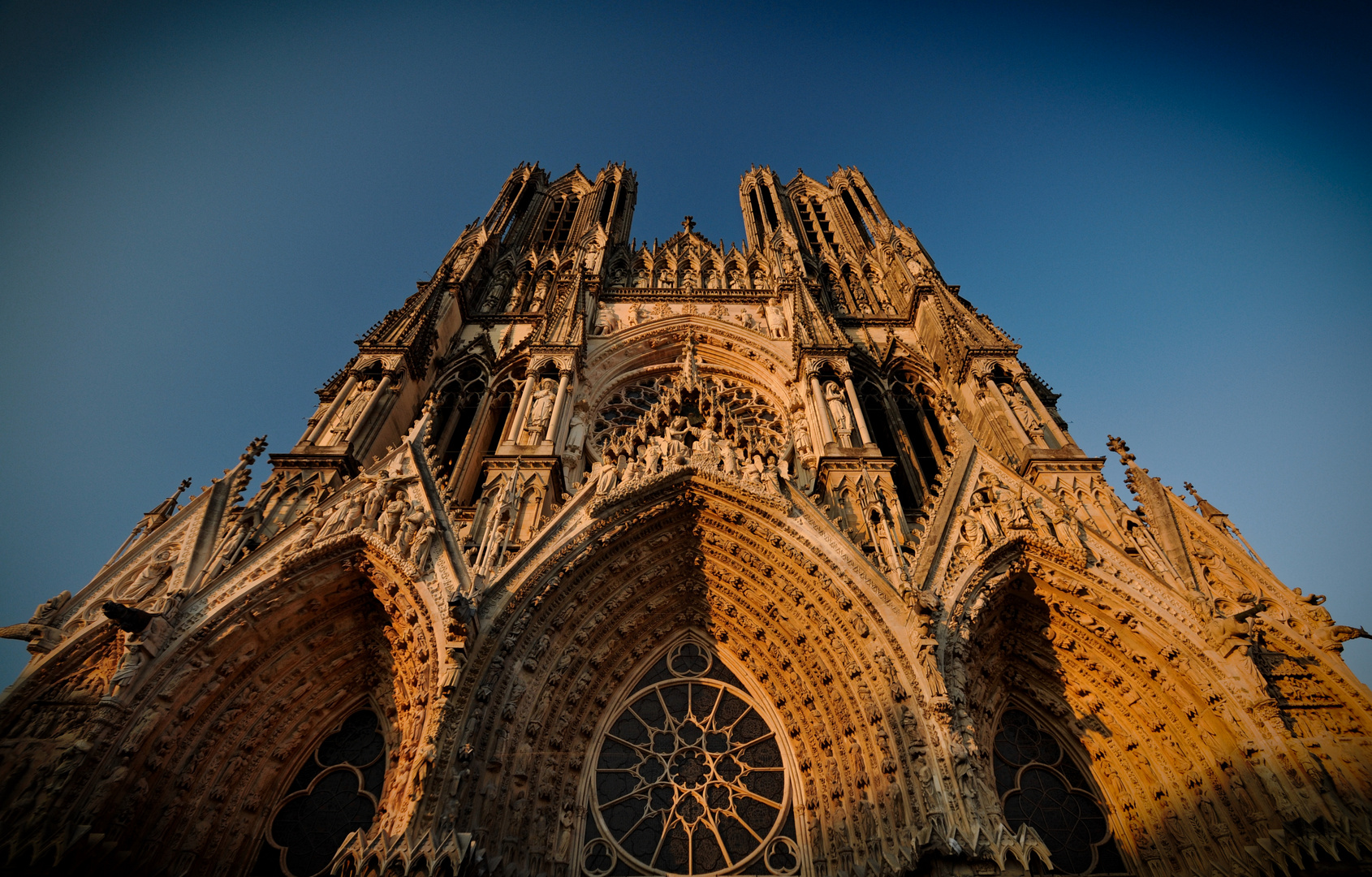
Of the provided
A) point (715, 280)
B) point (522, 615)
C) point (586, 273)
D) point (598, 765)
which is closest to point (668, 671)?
point (598, 765)

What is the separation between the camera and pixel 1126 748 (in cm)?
834

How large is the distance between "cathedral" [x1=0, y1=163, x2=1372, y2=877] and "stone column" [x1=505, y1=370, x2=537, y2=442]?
0.32m

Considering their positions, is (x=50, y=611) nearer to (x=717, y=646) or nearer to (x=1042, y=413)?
(x=717, y=646)

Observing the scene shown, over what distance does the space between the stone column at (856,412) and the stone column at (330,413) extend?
8.77 meters

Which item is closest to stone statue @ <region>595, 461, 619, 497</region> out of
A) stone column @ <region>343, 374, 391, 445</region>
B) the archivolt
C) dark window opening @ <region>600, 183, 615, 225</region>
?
the archivolt

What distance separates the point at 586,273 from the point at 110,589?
11.0m

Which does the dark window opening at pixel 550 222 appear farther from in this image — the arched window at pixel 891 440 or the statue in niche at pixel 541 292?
the arched window at pixel 891 440

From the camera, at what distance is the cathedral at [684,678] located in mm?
6934

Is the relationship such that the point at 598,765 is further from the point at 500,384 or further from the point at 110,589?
the point at 500,384

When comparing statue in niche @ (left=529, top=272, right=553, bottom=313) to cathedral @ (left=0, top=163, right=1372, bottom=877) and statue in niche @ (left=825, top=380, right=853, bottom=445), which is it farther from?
statue in niche @ (left=825, top=380, right=853, bottom=445)

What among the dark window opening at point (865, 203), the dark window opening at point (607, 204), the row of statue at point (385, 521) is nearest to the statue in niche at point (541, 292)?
the dark window opening at point (607, 204)

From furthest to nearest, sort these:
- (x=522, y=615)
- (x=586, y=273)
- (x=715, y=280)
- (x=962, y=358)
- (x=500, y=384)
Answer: (x=715, y=280) < (x=586, y=273) < (x=500, y=384) < (x=962, y=358) < (x=522, y=615)

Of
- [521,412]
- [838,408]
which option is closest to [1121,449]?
[838,408]

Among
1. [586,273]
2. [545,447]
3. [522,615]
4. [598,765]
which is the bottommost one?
[598,765]
